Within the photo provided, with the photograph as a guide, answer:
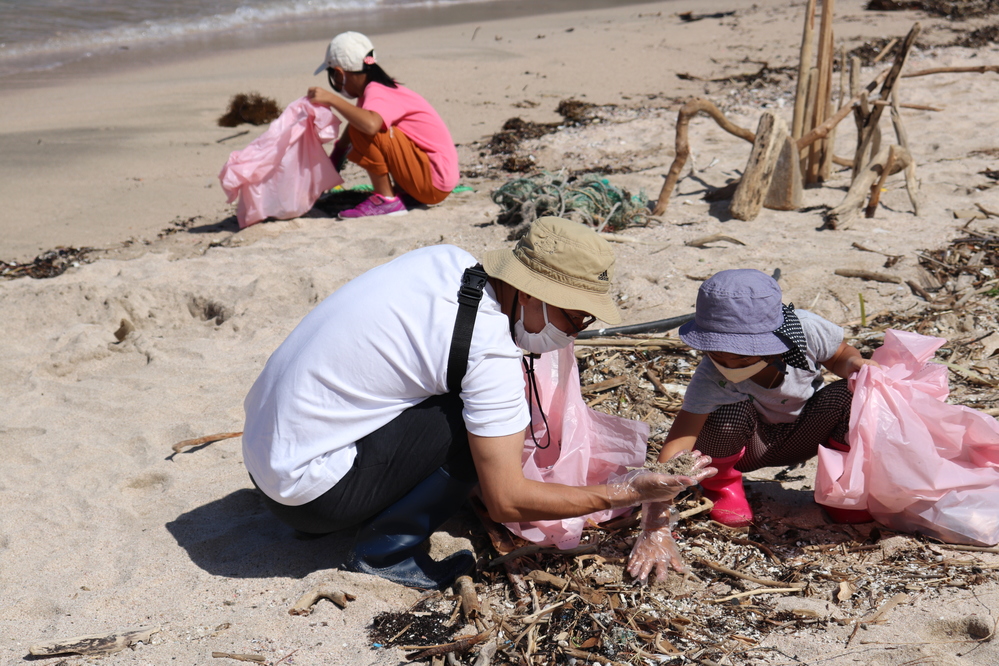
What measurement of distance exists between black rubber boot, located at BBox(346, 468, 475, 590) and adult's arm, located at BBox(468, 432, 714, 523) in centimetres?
24

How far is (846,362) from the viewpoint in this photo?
2307 mm

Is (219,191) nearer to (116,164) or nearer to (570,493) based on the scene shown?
(116,164)

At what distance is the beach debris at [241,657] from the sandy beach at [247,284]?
26mm

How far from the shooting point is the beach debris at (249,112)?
281 inches

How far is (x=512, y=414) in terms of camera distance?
188cm

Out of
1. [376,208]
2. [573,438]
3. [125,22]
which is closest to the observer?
[573,438]

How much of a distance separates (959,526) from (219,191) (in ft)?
17.0

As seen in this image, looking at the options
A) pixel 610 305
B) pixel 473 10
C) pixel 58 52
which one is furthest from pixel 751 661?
pixel 473 10

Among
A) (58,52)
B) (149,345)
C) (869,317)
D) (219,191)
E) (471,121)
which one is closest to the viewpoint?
(869,317)

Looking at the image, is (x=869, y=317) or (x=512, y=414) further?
(x=869, y=317)

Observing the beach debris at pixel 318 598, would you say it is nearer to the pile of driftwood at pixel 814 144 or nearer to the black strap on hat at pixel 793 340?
the black strap on hat at pixel 793 340

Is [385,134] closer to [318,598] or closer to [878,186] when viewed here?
[878,186]

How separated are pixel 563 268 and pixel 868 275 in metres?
2.41

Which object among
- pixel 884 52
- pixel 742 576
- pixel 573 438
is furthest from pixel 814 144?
pixel 742 576
